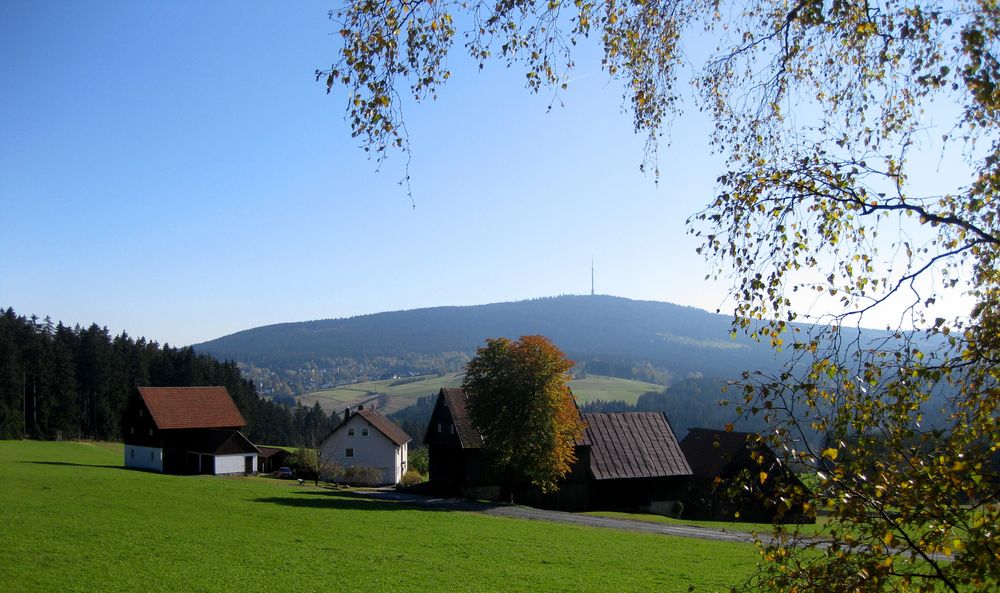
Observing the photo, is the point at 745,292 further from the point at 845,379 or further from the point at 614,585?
the point at 614,585

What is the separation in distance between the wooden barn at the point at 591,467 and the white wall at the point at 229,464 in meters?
19.8

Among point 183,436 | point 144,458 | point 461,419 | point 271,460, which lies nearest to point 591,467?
point 461,419

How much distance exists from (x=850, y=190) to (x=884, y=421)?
1664 millimetres

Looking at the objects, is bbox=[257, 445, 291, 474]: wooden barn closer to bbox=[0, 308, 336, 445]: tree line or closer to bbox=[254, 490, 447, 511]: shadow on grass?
bbox=[0, 308, 336, 445]: tree line

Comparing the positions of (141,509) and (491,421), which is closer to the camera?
(141,509)

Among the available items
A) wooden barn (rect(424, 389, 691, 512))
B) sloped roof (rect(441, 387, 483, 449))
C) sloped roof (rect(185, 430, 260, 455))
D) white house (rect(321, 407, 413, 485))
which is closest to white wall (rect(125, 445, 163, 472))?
sloped roof (rect(185, 430, 260, 455))

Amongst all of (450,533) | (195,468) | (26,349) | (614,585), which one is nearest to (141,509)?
(450,533)

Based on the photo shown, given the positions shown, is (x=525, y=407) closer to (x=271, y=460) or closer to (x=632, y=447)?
(x=632, y=447)

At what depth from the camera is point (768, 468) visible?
557cm

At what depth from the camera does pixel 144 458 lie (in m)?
58.8

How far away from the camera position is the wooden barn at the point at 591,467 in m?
43.9

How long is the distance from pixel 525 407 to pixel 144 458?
1462 inches

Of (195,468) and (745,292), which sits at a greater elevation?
(745,292)

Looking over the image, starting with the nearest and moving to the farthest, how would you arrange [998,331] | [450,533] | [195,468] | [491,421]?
1. [998,331]
2. [450,533]
3. [491,421]
4. [195,468]
